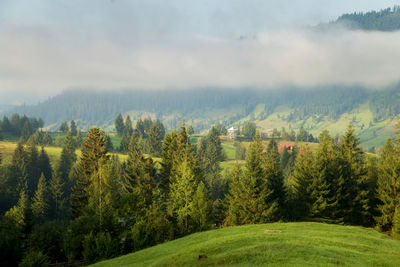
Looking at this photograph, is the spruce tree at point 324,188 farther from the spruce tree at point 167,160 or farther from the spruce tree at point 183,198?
the spruce tree at point 167,160

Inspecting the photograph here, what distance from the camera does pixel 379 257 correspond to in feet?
87.3

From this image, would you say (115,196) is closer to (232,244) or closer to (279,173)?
(232,244)

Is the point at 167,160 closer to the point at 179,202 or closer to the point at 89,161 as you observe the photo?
the point at 179,202

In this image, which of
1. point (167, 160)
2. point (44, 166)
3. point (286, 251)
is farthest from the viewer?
point (44, 166)

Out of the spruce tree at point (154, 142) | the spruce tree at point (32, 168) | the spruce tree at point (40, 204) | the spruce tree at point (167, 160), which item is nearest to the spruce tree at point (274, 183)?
the spruce tree at point (167, 160)

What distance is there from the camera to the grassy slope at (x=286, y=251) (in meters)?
23.9

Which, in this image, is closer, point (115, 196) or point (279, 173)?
point (115, 196)

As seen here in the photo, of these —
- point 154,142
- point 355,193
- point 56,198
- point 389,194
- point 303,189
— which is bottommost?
point 56,198

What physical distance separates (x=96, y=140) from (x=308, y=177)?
4177 cm

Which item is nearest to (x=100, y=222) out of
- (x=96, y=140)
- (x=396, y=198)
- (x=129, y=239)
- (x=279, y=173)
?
(x=129, y=239)

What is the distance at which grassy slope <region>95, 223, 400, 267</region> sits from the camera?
23.9m

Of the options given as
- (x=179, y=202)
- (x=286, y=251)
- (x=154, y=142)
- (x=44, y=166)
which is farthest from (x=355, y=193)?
(x=154, y=142)

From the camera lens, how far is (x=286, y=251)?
84.4ft

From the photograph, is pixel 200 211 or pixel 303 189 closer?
pixel 200 211
